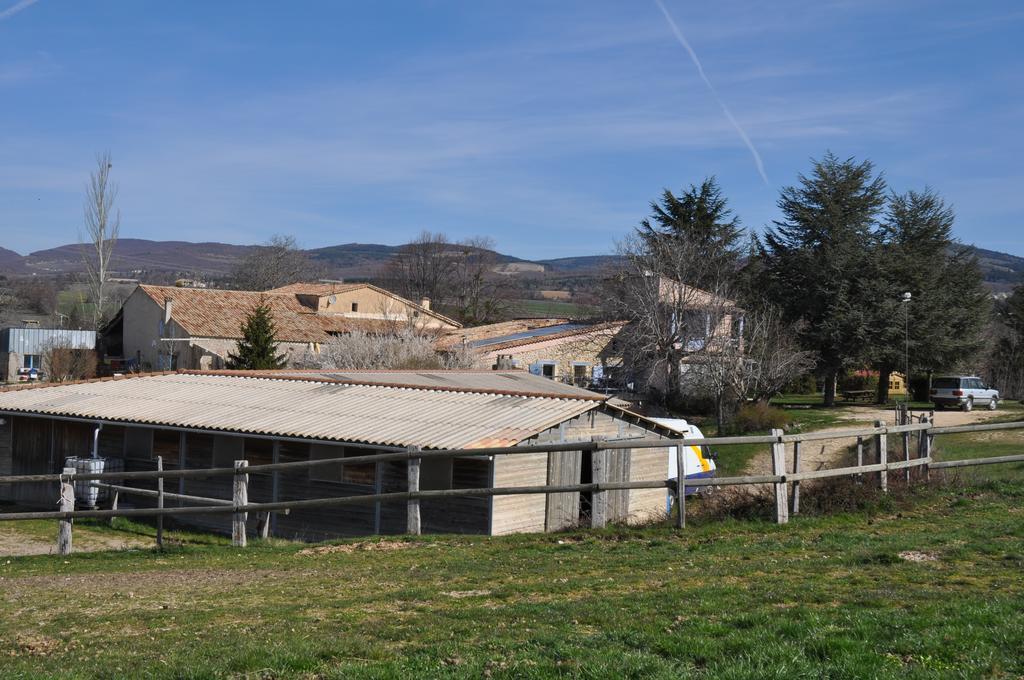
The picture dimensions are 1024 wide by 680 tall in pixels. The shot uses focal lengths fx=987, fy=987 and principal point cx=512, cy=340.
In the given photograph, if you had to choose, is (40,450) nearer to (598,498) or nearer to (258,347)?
(258,347)

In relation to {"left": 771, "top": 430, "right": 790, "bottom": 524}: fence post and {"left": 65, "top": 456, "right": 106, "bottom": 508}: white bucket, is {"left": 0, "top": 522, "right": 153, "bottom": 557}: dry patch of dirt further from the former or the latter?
{"left": 771, "top": 430, "right": 790, "bottom": 524}: fence post

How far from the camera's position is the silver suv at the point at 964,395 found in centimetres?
4366

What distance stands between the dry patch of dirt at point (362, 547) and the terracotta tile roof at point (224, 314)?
141 feet

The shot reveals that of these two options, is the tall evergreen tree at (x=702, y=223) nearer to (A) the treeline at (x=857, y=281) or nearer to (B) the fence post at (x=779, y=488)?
(A) the treeline at (x=857, y=281)

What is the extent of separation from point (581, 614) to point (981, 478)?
36.8 feet

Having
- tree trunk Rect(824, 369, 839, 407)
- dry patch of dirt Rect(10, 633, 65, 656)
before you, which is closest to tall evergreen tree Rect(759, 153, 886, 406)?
tree trunk Rect(824, 369, 839, 407)

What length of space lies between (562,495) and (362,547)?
7.01 meters

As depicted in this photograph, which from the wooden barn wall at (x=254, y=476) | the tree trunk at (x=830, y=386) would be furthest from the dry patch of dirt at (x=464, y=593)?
the tree trunk at (x=830, y=386)

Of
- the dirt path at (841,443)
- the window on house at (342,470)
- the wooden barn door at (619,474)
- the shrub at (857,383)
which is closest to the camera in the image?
the wooden barn door at (619,474)

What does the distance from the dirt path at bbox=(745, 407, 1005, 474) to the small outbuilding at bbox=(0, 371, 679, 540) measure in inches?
303

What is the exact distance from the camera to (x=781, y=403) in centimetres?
5131

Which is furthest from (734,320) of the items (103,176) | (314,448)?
(103,176)

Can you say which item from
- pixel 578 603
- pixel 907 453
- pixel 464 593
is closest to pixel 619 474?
pixel 907 453

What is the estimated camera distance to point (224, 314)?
59562mm
